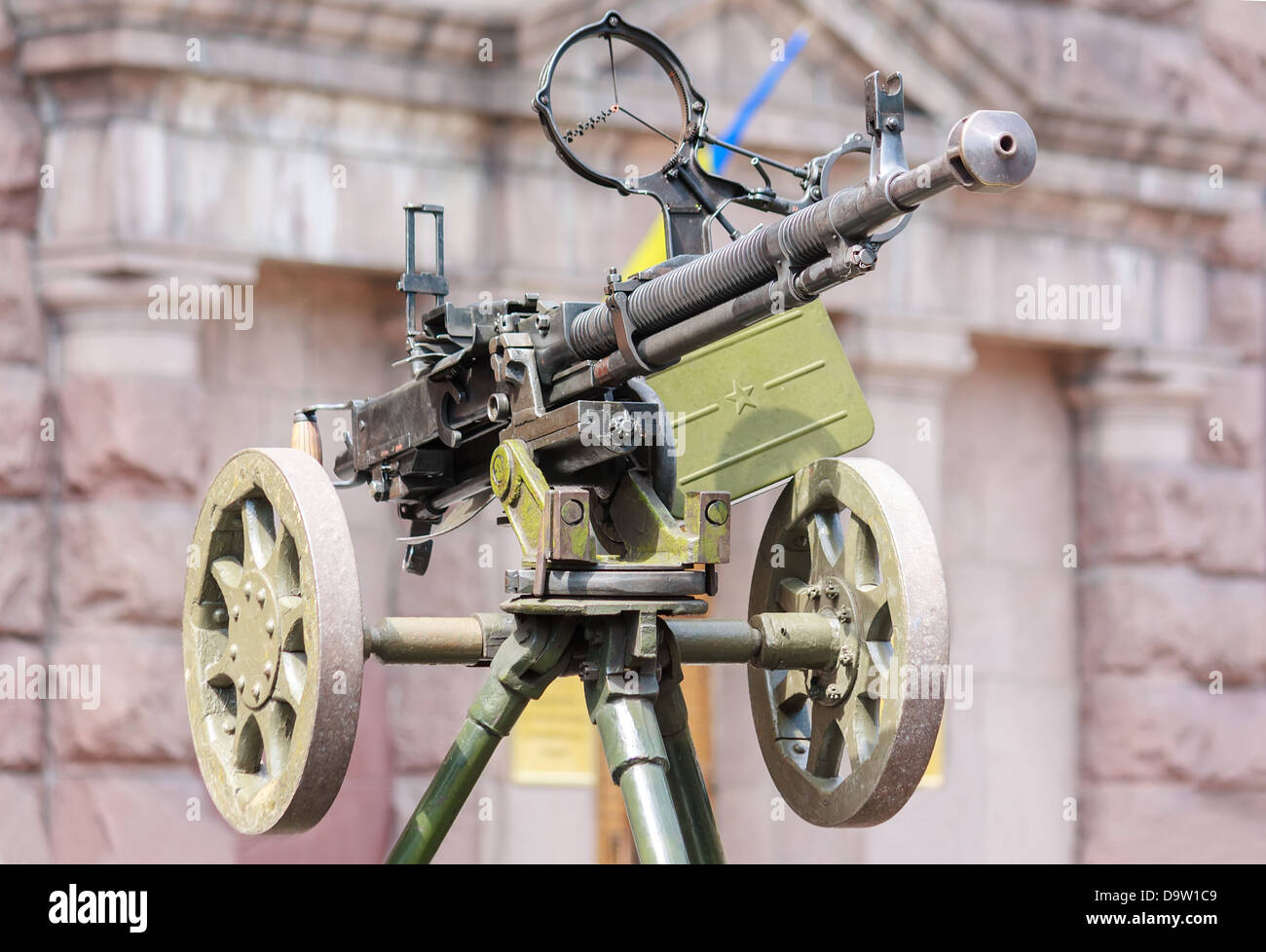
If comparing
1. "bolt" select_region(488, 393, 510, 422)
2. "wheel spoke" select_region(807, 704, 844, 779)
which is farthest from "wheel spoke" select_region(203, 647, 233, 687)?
"wheel spoke" select_region(807, 704, 844, 779)

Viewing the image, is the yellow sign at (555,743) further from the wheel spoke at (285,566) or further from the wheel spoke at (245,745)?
the wheel spoke at (285,566)

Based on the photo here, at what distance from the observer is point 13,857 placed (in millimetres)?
6145

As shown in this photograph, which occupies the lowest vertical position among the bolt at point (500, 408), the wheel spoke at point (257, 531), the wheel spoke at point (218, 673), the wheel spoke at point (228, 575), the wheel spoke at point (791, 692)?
the wheel spoke at point (791, 692)

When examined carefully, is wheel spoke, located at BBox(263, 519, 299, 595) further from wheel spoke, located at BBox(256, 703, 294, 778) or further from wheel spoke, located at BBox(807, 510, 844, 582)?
wheel spoke, located at BBox(807, 510, 844, 582)

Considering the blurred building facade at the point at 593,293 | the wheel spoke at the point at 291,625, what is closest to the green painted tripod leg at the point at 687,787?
the wheel spoke at the point at 291,625

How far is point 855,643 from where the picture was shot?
3555mm

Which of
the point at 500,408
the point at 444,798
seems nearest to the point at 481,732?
the point at 444,798

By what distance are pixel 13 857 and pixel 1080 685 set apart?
14.1ft

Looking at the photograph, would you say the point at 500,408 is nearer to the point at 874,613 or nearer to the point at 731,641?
the point at 731,641

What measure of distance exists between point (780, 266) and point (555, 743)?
156 inches

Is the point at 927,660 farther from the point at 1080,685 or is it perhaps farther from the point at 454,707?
the point at 1080,685

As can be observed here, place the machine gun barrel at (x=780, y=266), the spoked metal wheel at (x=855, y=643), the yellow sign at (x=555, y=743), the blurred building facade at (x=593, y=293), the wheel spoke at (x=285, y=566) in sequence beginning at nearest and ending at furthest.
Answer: the machine gun barrel at (x=780, y=266), the spoked metal wheel at (x=855, y=643), the wheel spoke at (x=285, y=566), the blurred building facade at (x=593, y=293), the yellow sign at (x=555, y=743)

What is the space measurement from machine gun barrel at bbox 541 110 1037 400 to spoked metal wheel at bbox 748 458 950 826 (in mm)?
467

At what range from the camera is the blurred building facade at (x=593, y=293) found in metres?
6.21
